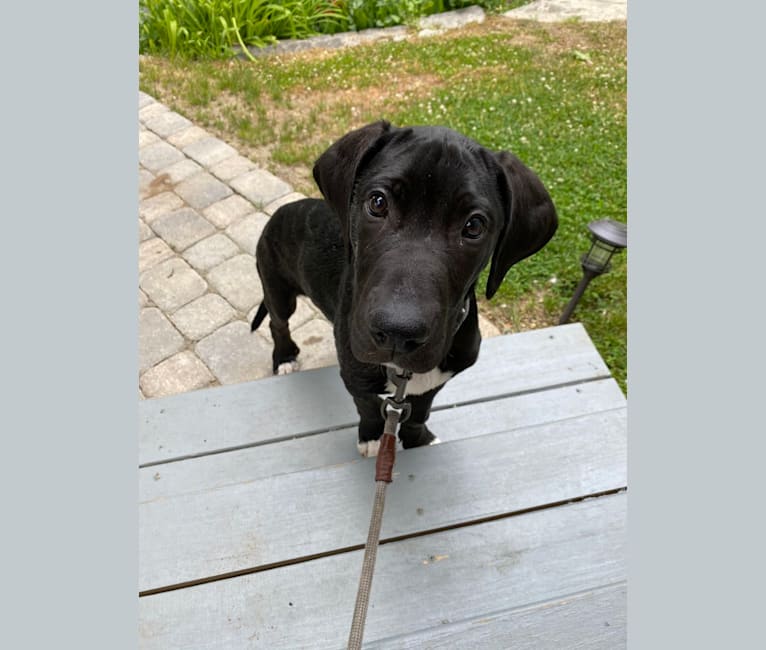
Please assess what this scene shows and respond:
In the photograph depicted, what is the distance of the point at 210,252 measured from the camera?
498cm

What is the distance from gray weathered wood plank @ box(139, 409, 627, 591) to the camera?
2576 millimetres

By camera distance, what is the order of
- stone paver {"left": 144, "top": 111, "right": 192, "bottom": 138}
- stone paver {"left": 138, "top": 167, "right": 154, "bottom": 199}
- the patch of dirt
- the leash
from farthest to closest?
1. stone paver {"left": 144, "top": 111, "right": 192, "bottom": 138}
2. stone paver {"left": 138, "top": 167, "right": 154, "bottom": 199}
3. the patch of dirt
4. the leash

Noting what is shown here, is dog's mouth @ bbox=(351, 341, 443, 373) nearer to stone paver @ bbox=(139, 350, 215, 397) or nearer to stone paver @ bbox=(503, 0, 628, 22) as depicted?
stone paver @ bbox=(139, 350, 215, 397)

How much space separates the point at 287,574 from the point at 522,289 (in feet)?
9.94

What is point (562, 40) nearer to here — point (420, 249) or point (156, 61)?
point (156, 61)

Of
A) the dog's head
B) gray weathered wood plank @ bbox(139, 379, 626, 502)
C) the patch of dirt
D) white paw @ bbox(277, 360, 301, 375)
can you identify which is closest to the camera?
the dog's head

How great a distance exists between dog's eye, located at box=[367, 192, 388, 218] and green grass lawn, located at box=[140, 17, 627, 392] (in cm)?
260

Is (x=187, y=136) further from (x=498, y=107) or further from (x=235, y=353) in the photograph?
(x=498, y=107)

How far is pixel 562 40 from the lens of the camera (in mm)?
8461

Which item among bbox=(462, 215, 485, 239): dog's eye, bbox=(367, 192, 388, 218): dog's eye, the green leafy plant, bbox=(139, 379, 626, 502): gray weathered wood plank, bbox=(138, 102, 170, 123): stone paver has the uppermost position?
bbox=(367, 192, 388, 218): dog's eye

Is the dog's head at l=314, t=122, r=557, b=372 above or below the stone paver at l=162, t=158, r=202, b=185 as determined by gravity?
above

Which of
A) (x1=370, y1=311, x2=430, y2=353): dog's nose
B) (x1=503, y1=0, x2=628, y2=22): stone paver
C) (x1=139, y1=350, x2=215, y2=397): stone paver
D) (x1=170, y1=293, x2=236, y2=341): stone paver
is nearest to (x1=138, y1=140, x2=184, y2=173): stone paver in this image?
(x1=170, y1=293, x2=236, y2=341): stone paver

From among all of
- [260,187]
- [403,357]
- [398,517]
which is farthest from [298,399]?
[260,187]

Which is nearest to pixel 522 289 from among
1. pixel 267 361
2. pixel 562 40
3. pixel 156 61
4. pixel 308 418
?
pixel 267 361
